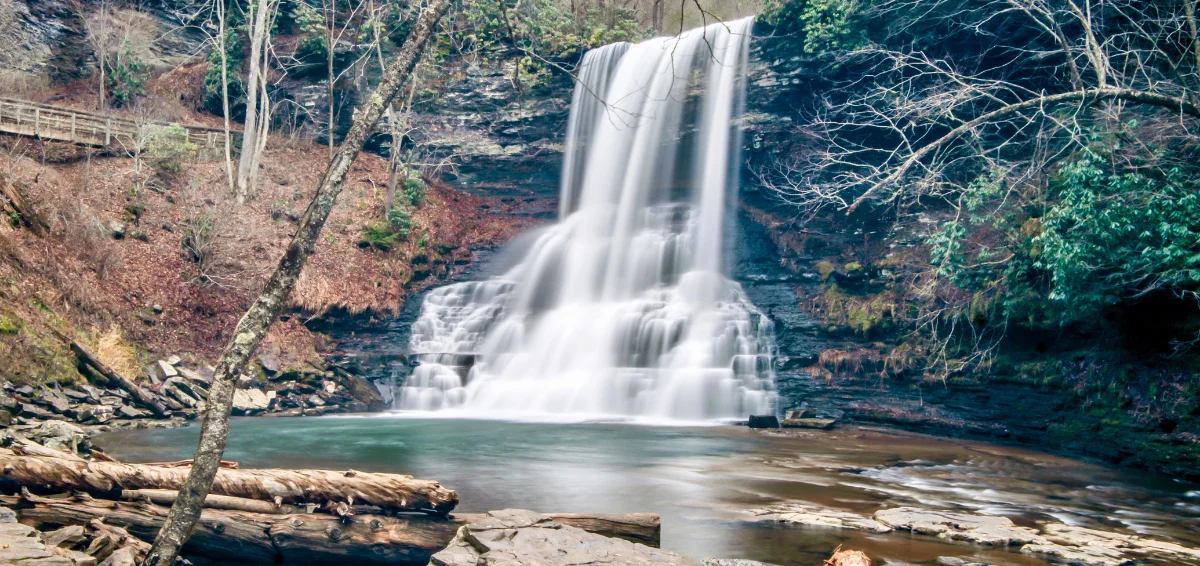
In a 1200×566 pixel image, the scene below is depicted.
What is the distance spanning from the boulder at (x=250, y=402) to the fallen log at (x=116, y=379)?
1.64 m

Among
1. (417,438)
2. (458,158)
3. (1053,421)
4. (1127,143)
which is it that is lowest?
(417,438)

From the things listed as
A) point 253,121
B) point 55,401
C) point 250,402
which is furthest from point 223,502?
point 253,121

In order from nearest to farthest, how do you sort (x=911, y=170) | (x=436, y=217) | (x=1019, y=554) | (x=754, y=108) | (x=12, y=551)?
(x=12, y=551), (x=1019, y=554), (x=911, y=170), (x=754, y=108), (x=436, y=217)

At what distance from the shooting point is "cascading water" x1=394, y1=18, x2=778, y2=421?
61.2 ft

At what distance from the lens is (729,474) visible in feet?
35.4

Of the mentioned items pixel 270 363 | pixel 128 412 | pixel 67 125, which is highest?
pixel 67 125

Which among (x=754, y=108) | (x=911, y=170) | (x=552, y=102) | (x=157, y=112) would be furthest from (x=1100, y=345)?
(x=157, y=112)

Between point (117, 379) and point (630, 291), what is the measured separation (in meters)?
12.4

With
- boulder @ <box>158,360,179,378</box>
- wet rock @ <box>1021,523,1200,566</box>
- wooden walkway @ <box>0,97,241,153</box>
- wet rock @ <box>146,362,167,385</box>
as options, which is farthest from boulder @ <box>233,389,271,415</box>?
wet rock @ <box>1021,523,1200,566</box>

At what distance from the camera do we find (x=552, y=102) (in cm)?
2672

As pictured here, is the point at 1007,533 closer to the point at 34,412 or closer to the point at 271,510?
the point at 271,510

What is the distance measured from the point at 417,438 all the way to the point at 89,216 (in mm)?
10608

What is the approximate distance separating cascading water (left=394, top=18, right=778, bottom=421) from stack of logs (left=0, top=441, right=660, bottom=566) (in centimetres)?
1259

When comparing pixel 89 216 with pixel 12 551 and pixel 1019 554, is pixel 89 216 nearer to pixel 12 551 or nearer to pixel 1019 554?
pixel 12 551
